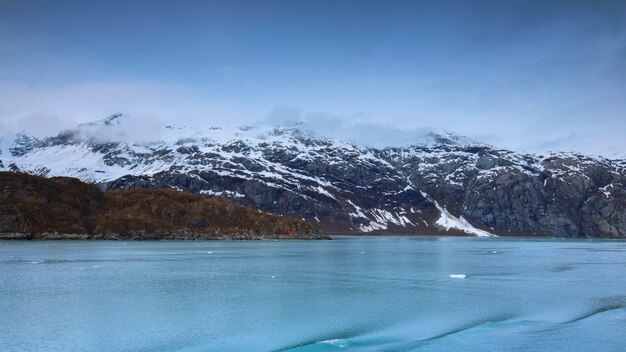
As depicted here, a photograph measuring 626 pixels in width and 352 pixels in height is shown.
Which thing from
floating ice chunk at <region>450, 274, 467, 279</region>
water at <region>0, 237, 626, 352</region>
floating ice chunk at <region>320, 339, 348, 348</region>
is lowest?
floating ice chunk at <region>320, 339, 348, 348</region>

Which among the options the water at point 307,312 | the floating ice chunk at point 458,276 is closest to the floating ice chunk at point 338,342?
the water at point 307,312

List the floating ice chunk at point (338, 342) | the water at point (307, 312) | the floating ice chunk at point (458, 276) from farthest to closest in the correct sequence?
the floating ice chunk at point (458, 276)
the water at point (307, 312)
the floating ice chunk at point (338, 342)

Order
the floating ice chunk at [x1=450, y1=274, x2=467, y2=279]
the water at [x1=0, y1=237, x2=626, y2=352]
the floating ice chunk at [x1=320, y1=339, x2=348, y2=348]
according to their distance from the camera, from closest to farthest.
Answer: the floating ice chunk at [x1=320, y1=339, x2=348, y2=348] < the water at [x1=0, y1=237, x2=626, y2=352] < the floating ice chunk at [x1=450, y1=274, x2=467, y2=279]

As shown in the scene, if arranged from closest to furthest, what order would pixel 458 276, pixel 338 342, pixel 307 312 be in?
1. pixel 338 342
2. pixel 307 312
3. pixel 458 276

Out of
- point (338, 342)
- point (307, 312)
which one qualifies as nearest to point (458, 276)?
point (307, 312)

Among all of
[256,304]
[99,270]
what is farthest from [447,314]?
[99,270]

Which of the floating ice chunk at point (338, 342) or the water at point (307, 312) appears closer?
the floating ice chunk at point (338, 342)

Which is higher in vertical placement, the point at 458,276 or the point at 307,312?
the point at 458,276

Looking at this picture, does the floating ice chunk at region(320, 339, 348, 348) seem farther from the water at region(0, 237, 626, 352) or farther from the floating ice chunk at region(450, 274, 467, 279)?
the floating ice chunk at region(450, 274, 467, 279)

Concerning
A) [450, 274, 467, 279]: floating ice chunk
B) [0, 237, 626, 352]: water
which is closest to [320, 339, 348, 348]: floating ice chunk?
[0, 237, 626, 352]: water

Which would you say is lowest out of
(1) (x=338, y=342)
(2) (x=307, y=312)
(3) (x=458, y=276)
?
(1) (x=338, y=342)

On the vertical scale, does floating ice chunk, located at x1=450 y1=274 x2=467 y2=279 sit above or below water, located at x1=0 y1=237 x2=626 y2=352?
above

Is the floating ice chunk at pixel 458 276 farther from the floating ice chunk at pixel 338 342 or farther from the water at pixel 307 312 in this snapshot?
the floating ice chunk at pixel 338 342

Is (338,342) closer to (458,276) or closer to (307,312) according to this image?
(307,312)
